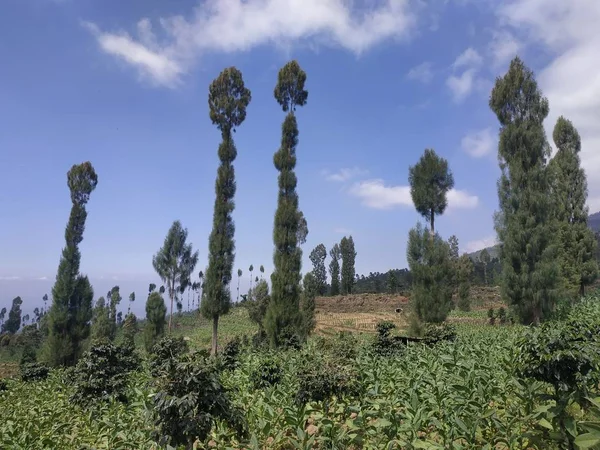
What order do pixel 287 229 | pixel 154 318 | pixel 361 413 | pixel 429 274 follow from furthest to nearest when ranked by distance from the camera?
pixel 154 318 < pixel 287 229 < pixel 429 274 < pixel 361 413

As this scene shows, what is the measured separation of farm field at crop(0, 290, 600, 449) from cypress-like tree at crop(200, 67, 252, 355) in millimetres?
11067

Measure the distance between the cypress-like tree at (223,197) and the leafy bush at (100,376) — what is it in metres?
9.74

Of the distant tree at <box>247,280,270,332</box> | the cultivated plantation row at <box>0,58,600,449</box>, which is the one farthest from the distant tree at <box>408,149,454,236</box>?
the distant tree at <box>247,280,270,332</box>

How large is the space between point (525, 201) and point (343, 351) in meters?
14.6

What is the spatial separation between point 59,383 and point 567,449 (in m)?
13.2

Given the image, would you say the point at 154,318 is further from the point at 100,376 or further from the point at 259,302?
the point at 100,376

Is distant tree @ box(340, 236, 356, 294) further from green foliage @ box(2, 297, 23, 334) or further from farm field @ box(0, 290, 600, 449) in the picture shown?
green foliage @ box(2, 297, 23, 334)

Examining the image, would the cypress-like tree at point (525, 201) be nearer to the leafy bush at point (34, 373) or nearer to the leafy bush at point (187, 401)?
the leafy bush at point (187, 401)

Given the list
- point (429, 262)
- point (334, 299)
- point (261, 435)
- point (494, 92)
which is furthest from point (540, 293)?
point (334, 299)

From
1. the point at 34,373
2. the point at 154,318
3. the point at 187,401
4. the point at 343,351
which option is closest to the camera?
the point at 187,401

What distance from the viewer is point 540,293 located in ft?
55.2

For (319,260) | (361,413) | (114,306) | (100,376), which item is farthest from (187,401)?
(319,260)

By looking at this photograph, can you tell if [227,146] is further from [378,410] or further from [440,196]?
[378,410]

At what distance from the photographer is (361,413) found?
5617 mm
